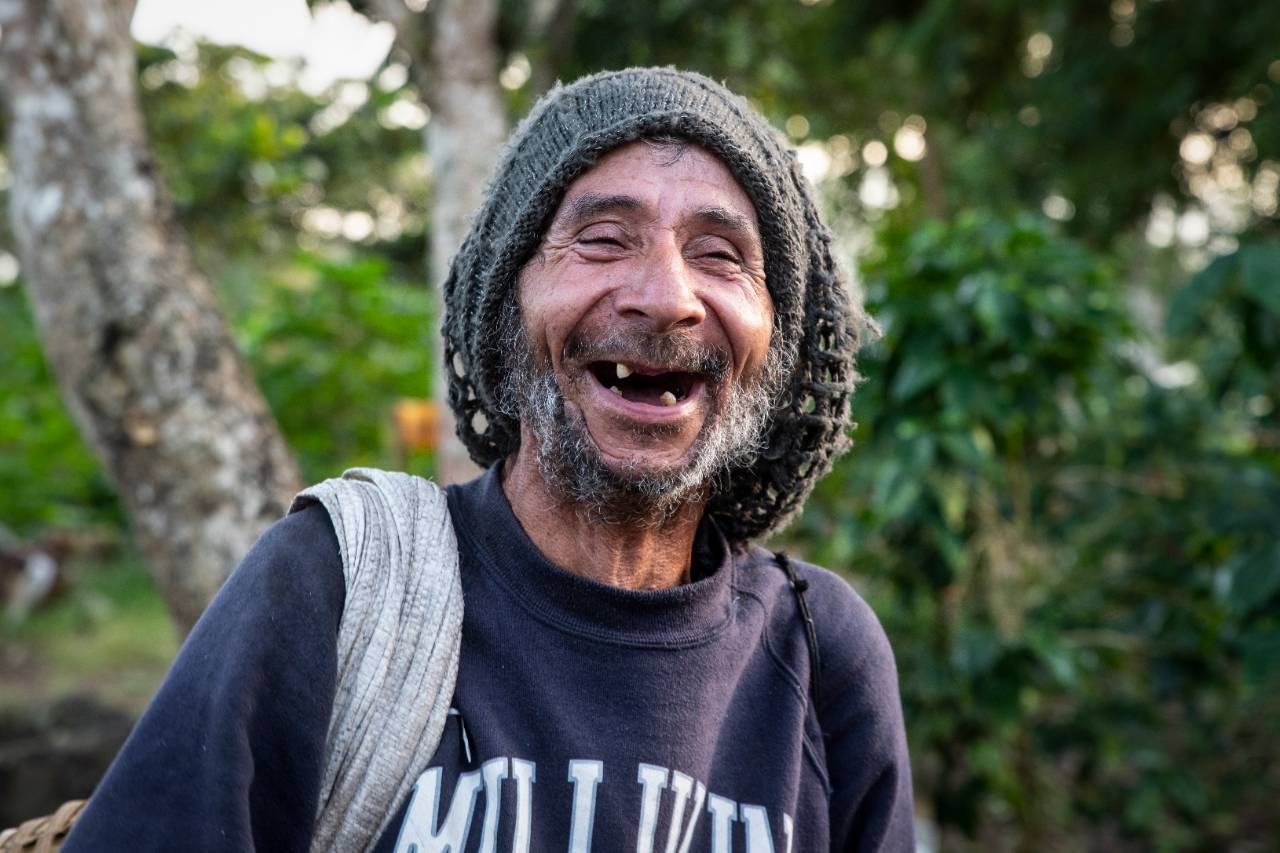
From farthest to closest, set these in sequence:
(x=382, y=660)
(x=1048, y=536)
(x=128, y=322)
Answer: (x=1048, y=536) → (x=128, y=322) → (x=382, y=660)

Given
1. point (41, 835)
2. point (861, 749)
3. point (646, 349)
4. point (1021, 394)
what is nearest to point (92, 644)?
point (1021, 394)

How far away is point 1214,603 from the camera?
3.78m

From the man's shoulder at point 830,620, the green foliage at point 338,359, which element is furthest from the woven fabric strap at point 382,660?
the green foliage at point 338,359

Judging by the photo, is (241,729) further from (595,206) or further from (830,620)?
(830,620)

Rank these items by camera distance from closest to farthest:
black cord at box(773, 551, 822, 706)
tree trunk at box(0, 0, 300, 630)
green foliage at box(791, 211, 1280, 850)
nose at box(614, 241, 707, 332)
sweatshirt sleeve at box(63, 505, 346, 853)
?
1. sweatshirt sleeve at box(63, 505, 346, 853)
2. nose at box(614, 241, 707, 332)
3. black cord at box(773, 551, 822, 706)
4. tree trunk at box(0, 0, 300, 630)
5. green foliage at box(791, 211, 1280, 850)

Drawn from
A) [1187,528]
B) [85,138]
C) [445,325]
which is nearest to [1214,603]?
[1187,528]

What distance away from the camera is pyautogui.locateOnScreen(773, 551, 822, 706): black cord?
5.87 ft

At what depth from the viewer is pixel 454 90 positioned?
334cm

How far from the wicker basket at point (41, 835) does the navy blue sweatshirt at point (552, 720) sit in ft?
0.59

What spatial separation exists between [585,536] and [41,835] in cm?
83

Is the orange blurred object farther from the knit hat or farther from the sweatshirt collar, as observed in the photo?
the sweatshirt collar

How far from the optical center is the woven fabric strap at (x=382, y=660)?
4.60ft

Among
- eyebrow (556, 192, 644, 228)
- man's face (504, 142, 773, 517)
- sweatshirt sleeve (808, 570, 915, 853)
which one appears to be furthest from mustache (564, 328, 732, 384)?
sweatshirt sleeve (808, 570, 915, 853)

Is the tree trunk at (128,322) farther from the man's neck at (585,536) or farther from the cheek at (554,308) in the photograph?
the cheek at (554,308)
